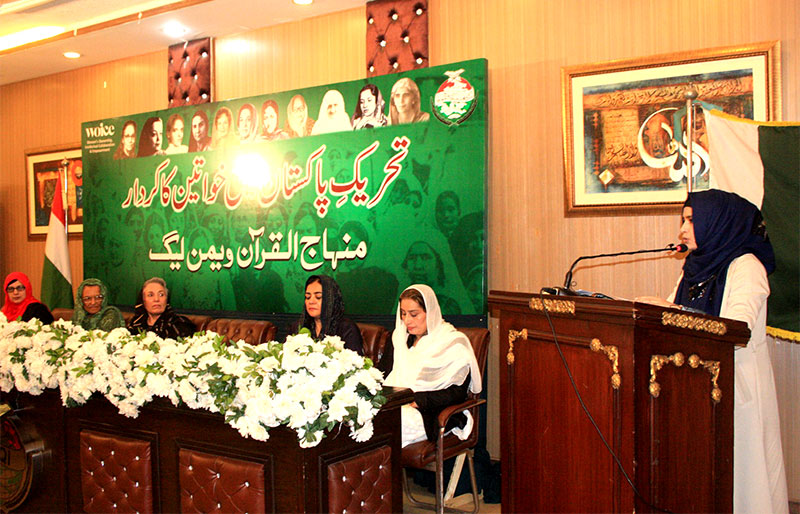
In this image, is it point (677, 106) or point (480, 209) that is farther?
point (480, 209)

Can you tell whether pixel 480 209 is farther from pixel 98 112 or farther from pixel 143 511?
pixel 98 112

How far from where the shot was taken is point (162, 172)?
5.88 meters

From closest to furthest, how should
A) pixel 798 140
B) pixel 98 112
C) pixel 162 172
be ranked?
pixel 798 140 < pixel 162 172 < pixel 98 112

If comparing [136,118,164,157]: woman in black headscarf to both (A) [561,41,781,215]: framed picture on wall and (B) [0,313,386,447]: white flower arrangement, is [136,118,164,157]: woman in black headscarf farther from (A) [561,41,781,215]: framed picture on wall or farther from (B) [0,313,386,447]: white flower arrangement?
(A) [561,41,781,215]: framed picture on wall

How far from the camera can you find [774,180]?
340 centimetres

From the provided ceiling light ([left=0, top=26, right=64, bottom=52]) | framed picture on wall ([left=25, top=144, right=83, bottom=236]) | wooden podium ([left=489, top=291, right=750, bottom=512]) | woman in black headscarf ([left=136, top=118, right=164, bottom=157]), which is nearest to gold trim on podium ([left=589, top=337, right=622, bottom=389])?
wooden podium ([left=489, top=291, right=750, bottom=512])

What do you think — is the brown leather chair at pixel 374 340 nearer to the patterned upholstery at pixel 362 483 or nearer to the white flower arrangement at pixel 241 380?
the white flower arrangement at pixel 241 380

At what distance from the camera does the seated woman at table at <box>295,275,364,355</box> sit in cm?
419

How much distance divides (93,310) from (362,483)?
2.93 metres

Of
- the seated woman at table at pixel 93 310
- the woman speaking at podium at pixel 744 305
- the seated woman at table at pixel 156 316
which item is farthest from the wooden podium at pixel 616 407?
the seated woman at table at pixel 93 310

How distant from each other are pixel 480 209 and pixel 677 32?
1375 mm

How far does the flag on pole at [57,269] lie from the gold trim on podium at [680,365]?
18.2 feet

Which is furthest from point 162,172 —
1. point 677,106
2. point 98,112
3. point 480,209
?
point 677,106

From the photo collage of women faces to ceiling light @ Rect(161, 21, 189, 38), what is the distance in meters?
0.60
